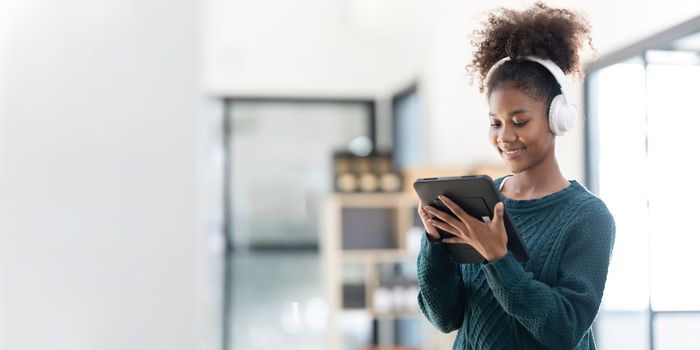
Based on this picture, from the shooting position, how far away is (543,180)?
3.88ft

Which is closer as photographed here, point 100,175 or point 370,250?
point 100,175

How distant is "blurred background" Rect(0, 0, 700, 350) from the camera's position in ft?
4.46

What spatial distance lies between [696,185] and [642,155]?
1.26 feet

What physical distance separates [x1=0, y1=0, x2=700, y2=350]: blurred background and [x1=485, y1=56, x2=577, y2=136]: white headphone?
115 mm

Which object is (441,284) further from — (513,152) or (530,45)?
(530,45)

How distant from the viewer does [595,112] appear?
2824mm

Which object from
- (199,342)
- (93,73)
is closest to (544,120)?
(199,342)

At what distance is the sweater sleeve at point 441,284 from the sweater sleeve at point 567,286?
0.11 meters

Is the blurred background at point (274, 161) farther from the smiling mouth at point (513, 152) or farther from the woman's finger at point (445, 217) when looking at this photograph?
the woman's finger at point (445, 217)

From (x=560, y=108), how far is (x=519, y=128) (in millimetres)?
62

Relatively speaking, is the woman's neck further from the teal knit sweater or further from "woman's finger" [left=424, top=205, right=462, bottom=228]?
"woman's finger" [left=424, top=205, right=462, bottom=228]

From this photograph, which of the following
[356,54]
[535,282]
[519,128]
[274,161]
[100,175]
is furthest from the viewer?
[274,161]

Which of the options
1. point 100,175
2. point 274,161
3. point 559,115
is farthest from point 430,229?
point 274,161

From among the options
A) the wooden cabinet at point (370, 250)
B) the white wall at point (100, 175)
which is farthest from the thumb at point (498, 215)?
the wooden cabinet at point (370, 250)
